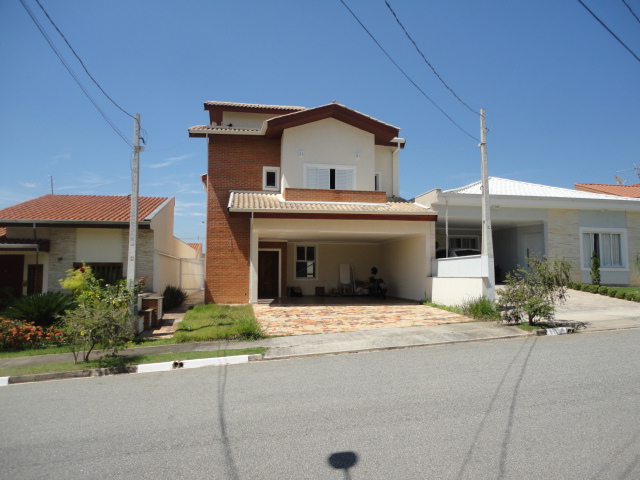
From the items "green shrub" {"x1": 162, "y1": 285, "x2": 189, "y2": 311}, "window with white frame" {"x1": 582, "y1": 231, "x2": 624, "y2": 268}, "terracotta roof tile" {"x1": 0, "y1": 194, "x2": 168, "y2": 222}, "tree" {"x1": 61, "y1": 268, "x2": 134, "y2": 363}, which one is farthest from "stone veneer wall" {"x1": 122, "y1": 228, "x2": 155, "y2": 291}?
"window with white frame" {"x1": 582, "y1": 231, "x2": 624, "y2": 268}

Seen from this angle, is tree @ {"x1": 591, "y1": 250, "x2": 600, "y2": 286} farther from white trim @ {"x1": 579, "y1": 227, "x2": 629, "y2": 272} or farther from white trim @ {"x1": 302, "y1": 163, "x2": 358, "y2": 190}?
white trim @ {"x1": 302, "y1": 163, "x2": 358, "y2": 190}

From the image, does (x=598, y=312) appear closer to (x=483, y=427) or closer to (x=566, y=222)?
(x=566, y=222)

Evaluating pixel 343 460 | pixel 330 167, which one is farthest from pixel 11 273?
pixel 343 460

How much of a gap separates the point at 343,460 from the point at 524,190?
2038cm

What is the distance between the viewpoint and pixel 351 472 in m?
3.86

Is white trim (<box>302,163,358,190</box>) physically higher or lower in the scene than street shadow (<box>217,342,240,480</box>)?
higher

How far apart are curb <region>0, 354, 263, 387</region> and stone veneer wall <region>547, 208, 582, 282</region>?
1551 cm

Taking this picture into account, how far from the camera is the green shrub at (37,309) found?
1291 centimetres

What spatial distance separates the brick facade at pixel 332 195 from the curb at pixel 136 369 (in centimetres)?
932

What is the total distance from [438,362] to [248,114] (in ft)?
55.9

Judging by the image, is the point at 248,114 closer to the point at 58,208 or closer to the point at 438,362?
the point at 58,208

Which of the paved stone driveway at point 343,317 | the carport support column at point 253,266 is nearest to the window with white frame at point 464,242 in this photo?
the paved stone driveway at point 343,317

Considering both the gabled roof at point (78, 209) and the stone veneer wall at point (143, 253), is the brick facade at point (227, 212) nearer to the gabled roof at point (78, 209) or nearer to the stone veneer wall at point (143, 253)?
the stone veneer wall at point (143, 253)

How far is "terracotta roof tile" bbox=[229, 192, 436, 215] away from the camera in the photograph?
54.6 ft
